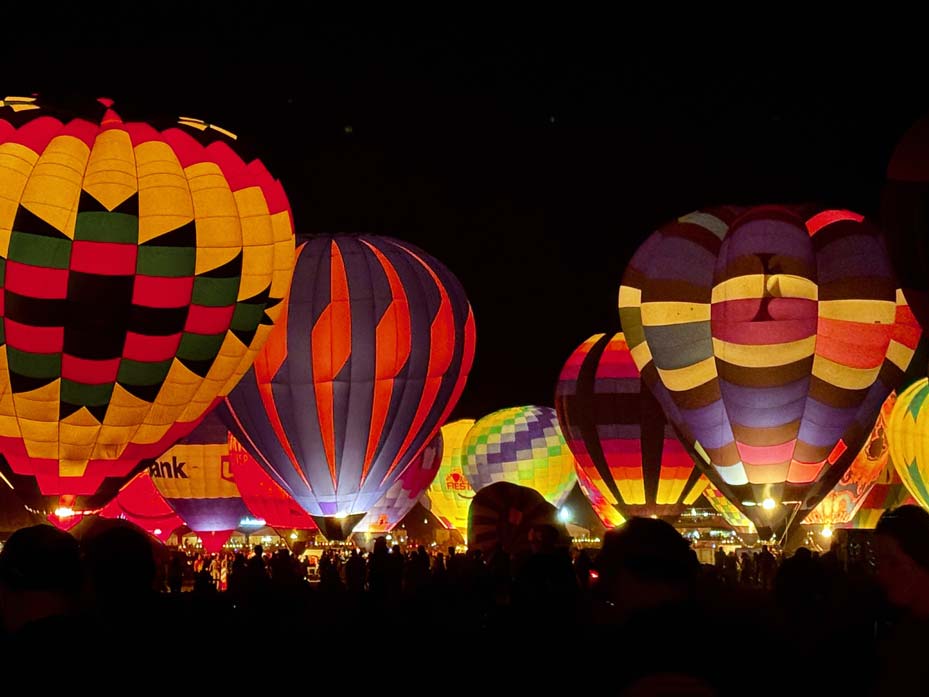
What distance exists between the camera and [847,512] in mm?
25766

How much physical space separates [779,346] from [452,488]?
19.6m

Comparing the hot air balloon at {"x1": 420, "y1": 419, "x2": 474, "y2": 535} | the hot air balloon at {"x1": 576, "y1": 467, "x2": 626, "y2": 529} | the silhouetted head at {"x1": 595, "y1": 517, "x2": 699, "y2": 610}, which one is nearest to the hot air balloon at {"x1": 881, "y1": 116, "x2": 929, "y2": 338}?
the silhouetted head at {"x1": 595, "y1": 517, "x2": 699, "y2": 610}

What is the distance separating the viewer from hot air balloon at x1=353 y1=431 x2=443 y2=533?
70.1 ft

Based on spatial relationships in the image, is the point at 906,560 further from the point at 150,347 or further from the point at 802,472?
the point at 802,472

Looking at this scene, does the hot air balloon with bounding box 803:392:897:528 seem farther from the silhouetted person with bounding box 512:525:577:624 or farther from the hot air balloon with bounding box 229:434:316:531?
the silhouetted person with bounding box 512:525:577:624

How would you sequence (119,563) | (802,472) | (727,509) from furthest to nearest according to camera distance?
1. (727,509)
2. (802,472)
3. (119,563)

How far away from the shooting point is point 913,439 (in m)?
22.1

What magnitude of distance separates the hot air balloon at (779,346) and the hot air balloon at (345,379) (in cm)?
308

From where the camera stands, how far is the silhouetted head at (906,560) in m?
2.21

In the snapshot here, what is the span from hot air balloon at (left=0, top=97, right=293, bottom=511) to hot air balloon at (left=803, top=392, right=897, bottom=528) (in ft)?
50.3

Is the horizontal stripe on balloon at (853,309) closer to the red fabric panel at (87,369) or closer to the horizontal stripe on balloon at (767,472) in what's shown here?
the horizontal stripe on balloon at (767,472)

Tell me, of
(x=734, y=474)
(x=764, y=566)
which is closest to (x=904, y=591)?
(x=764, y=566)

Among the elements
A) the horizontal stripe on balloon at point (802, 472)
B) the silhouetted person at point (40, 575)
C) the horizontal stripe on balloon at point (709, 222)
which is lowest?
the silhouetted person at point (40, 575)

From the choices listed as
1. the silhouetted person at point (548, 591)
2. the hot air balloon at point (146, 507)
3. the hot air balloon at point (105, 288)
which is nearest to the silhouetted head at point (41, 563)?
the silhouetted person at point (548, 591)
